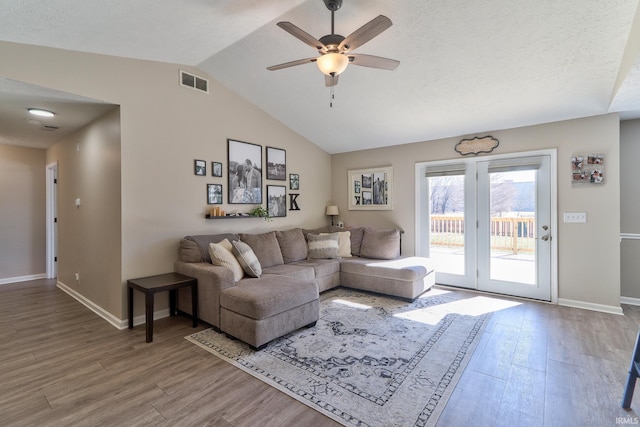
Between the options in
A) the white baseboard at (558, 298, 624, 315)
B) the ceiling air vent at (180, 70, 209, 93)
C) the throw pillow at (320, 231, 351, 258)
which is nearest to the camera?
the white baseboard at (558, 298, 624, 315)

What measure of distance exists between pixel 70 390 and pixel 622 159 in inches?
259

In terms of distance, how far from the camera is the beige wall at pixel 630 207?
3928 mm

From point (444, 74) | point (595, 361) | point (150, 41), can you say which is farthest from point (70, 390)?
point (444, 74)

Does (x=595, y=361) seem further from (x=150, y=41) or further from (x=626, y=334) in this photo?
(x=150, y=41)

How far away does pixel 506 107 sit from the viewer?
3703 millimetres

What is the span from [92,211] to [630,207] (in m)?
7.16

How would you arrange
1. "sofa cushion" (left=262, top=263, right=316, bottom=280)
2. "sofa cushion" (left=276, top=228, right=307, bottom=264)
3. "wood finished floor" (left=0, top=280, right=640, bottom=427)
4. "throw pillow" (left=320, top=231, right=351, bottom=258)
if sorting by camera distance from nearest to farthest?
"wood finished floor" (left=0, top=280, right=640, bottom=427) → "sofa cushion" (left=262, top=263, right=316, bottom=280) → "sofa cushion" (left=276, top=228, right=307, bottom=264) → "throw pillow" (left=320, top=231, right=351, bottom=258)

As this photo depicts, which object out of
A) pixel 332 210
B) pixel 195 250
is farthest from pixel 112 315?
pixel 332 210

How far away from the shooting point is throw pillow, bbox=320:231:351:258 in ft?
16.5

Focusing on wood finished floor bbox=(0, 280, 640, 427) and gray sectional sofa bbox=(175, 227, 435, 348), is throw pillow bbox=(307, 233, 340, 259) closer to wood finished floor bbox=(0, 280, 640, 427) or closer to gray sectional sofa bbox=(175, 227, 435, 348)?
gray sectional sofa bbox=(175, 227, 435, 348)

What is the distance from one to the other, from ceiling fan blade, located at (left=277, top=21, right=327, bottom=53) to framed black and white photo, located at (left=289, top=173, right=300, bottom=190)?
3.12 meters

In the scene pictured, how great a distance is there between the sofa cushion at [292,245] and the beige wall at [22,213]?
15.3ft

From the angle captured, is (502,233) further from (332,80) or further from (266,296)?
(266,296)

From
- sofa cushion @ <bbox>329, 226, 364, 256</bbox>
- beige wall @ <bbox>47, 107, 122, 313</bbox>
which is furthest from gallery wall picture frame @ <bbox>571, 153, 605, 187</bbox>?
beige wall @ <bbox>47, 107, 122, 313</bbox>
